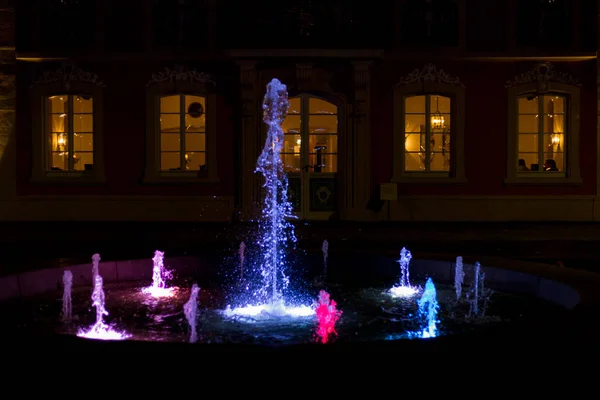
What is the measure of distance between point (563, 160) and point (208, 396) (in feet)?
58.0

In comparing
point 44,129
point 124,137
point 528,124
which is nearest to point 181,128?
point 124,137

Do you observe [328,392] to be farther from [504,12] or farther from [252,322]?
[504,12]

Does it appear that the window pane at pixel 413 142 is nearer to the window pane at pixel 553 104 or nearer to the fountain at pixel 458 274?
the window pane at pixel 553 104

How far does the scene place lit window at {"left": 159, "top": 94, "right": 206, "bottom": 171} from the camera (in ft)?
67.9

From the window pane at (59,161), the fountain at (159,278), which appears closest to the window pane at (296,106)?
the window pane at (59,161)

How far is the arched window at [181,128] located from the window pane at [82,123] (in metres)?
1.44

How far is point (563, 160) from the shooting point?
2069 cm

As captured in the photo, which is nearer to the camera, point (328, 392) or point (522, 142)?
point (328, 392)

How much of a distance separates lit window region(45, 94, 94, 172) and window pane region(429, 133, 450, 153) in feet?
26.3

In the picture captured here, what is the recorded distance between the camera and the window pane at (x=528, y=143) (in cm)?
2075

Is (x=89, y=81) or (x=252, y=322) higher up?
(x=89, y=81)

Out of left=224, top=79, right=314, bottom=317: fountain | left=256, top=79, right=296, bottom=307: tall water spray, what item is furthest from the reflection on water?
left=256, top=79, right=296, bottom=307: tall water spray

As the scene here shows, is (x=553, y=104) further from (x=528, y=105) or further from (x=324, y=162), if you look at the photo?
(x=324, y=162)

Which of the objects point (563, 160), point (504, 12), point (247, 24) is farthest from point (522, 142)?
point (247, 24)
